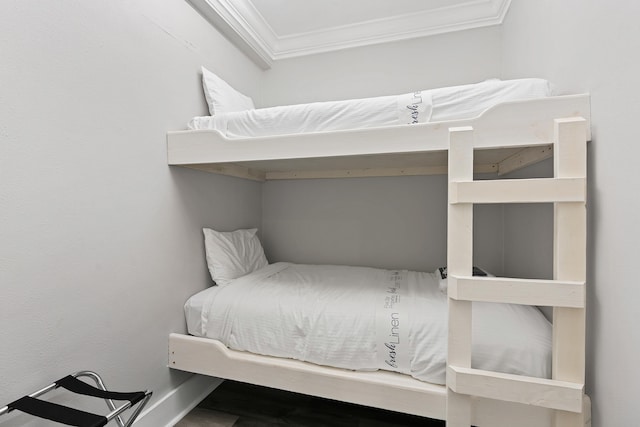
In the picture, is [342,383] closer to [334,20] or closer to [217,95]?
[217,95]

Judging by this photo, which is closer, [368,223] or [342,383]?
[342,383]

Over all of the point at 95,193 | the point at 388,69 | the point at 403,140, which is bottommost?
the point at 95,193

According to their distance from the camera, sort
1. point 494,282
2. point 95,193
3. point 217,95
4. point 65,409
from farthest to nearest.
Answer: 1. point 217,95
2. point 95,193
3. point 494,282
4. point 65,409

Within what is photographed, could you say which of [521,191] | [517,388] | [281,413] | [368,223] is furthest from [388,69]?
[281,413]

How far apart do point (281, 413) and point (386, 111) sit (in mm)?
1674

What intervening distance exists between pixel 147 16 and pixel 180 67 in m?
0.25

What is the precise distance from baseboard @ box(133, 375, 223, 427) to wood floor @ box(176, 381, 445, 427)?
4 cm

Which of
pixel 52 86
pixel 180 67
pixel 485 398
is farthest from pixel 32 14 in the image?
pixel 485 398

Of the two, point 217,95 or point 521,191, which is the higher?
point 217,95

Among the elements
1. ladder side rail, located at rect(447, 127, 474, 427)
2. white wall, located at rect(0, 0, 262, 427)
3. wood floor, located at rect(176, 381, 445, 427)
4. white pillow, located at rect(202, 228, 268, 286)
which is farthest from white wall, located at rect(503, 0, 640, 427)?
white wall, located at rect(0, 0, 262, 427)

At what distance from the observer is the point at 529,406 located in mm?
1023

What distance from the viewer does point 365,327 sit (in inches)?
47.6

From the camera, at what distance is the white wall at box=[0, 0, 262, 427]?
93 centimetres

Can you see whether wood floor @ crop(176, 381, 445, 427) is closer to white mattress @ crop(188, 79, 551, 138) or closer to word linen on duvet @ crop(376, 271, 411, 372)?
word linen on duvet @ crop(376, 271, 411, 372)
